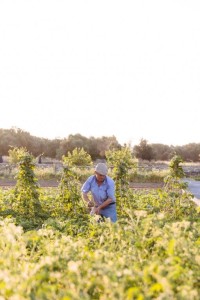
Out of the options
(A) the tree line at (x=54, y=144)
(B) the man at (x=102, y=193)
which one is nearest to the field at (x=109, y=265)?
(B) the man at (x=102, y=193)

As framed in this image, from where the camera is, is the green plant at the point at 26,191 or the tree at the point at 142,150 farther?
the tree at the point at 142,150

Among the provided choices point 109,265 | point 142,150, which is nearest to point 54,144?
point 142,150

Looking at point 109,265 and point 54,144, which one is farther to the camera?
point 54,144

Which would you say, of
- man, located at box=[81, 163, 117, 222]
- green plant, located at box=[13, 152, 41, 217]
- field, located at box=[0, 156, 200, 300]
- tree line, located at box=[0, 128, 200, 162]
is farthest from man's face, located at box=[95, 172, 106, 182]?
tree line, located at box=[0, 128, 200, 162]

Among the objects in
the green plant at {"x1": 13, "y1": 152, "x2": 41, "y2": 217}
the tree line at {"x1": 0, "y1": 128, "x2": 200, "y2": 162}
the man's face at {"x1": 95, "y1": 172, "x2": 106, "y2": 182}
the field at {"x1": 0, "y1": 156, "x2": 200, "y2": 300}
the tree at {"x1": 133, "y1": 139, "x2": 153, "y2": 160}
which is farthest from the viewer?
the tree line at {"x1": 0, "y1": 128, "x2": 200, "y2": 162}

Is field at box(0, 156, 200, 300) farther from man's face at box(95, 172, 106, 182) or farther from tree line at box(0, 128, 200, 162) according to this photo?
tree line at box(0, 128, 200, 162)

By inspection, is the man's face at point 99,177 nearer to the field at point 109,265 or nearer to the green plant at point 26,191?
the field at point 109,265

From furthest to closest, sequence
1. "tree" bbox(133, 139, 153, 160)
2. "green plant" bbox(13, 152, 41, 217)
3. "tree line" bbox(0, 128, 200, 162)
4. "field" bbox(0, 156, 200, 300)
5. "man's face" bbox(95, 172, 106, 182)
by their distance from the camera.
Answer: "tree line" bbox(0, 128, 200, 162) < "tree" bbox(133, 139, 153, 160) < "green plant" bbox(13, 152, 41, 217) < "man's face" bbox(95, 172, 106, 182) < "field" bbox(0, 156, 200, 300)

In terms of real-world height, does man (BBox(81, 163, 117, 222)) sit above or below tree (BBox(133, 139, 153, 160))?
below

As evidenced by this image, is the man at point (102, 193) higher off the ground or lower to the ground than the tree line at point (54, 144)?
lower

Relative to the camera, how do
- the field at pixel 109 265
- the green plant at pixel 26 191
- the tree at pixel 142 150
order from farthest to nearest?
the tree at pixel 142 150 < the green plant at pixel 26 191 < the field at pixel 109 265

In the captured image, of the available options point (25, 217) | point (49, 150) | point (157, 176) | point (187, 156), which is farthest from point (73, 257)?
point (187, 156)

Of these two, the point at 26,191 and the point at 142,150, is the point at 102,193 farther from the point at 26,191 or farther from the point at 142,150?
the point at 142,150

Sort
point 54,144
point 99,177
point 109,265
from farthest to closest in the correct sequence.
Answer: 1. point 54,144
2. point 99,177
3. point 109,265
